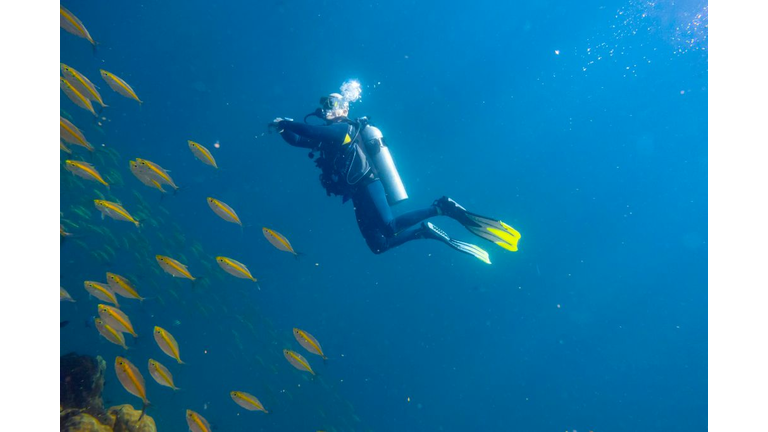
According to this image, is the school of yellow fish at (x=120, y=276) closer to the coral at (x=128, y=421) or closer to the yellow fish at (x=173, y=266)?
the yellow fish at (x=173, y=266)

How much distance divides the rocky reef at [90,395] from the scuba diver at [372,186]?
15.5ft

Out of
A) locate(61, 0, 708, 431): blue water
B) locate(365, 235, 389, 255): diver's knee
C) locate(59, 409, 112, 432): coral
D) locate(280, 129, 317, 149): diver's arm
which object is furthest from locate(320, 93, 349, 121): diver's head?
locate(61, 0, 708, 431): blue water

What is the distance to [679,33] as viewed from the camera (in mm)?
25203

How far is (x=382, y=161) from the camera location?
694cm

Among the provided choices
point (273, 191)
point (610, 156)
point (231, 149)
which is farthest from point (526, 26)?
point (231, 149)

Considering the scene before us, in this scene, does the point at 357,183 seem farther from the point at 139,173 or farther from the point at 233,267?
the point at 139,173

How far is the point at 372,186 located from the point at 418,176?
29.5 meters

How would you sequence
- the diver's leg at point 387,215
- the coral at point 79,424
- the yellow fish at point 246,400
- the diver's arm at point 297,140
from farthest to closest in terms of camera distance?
Answer: 1. the diver's leg at point 387,215
2. the diver's arm at point 297,140
3. the yellow fish at point 246,400
4. the coral at point 79,424

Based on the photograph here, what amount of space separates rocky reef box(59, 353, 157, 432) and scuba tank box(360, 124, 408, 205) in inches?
A: 221

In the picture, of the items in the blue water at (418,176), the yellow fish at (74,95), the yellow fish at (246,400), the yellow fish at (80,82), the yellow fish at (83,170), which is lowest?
the yellow fish at (246,400)

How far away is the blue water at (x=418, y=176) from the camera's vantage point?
22797mm

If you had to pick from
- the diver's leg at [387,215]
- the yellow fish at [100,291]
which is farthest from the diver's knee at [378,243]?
the yellow fish at [100,291]

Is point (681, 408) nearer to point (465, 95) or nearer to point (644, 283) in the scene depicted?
point (644, 283)

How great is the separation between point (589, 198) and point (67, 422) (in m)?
42.6
